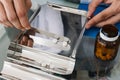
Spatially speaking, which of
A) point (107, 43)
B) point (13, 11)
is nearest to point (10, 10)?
point (13, 11)

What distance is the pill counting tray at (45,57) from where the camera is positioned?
1.42ft

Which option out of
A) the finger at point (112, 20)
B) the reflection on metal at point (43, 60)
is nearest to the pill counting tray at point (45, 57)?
the reflection on metal at point (43, 60)

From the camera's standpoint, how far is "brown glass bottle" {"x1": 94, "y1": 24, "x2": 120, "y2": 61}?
1.51 feet

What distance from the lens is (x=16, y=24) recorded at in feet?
1.41

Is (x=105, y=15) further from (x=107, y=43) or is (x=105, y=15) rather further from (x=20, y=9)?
(x=20, y=9)

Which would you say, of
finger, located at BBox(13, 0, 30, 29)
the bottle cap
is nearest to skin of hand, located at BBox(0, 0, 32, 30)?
finger, located at BBox(13, 0, 30, 29)

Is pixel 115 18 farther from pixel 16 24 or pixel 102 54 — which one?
pixel 16 24

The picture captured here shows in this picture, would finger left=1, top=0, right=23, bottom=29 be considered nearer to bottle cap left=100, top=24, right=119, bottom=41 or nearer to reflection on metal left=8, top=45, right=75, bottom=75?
reflection on metal left=8, top=45, right=75, bottom=75

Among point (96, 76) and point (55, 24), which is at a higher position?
point (55, 24)

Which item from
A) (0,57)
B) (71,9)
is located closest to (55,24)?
(71,9)

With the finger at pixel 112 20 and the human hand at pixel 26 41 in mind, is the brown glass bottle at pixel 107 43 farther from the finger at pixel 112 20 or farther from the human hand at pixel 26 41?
the human hand at pixel 26 41

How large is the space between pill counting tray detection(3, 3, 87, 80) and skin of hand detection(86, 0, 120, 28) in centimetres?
9

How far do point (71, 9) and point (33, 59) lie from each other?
198mm

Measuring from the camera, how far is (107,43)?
0.47m
